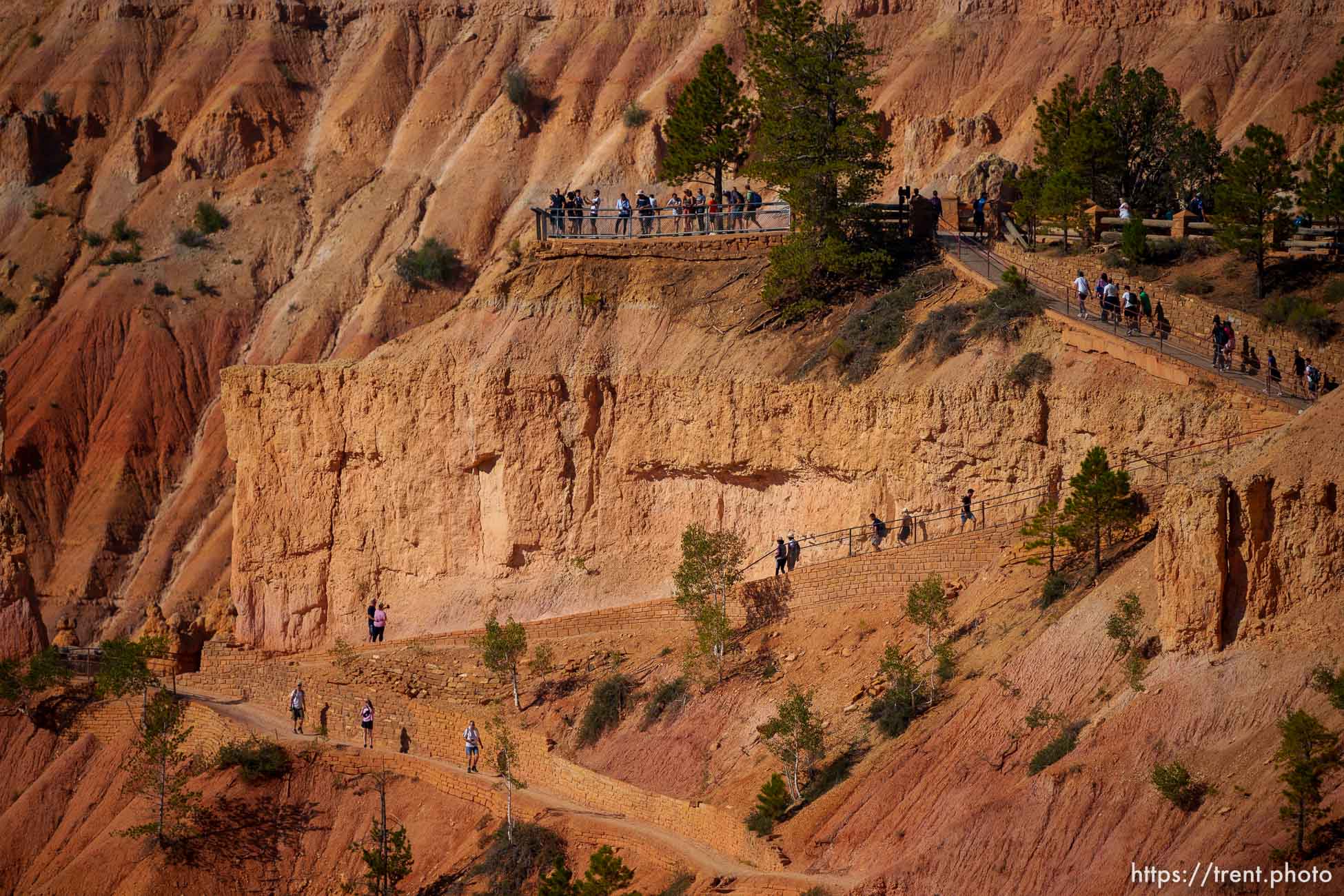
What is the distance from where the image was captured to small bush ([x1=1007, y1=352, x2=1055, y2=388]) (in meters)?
37.8

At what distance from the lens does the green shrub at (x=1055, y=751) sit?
27.7 metres

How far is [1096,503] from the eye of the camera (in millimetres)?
31609

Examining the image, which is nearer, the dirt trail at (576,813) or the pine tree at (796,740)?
the dirt trail at (576,813)

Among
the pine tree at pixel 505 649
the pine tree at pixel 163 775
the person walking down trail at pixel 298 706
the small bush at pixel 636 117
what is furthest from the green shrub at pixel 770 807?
the small bush at pixel 636 117

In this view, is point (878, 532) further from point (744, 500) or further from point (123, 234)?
point (123, 234)

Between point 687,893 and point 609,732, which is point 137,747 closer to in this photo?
point 609,732

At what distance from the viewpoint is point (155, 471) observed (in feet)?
216

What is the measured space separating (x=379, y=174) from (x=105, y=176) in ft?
38.2

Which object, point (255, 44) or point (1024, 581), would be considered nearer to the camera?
point (1024, 581)

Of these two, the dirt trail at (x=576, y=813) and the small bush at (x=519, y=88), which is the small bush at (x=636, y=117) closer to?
the small bush at (x=519, y=88)

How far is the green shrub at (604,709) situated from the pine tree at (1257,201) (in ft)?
52.0

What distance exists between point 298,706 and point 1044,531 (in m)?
17.8

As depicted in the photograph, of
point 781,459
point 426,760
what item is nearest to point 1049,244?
point 781,459

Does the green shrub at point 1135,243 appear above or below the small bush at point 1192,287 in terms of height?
above
